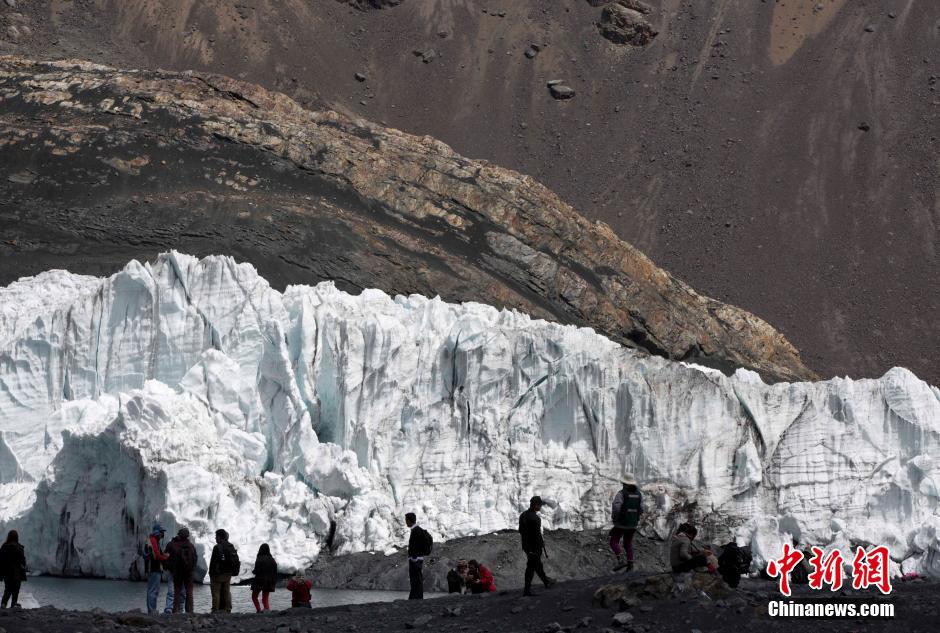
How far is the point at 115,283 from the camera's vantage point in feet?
86.3

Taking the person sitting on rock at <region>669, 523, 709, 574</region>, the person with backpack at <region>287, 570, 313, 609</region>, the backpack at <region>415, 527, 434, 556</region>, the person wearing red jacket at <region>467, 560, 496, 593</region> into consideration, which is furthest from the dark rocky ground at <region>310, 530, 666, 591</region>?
the person sitting on rock at <region>669, 523, 709, 574</region>

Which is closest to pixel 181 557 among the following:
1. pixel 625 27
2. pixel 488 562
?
pixel 488 562

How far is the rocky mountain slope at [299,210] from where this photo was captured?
38.9m

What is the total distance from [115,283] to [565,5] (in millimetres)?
57965

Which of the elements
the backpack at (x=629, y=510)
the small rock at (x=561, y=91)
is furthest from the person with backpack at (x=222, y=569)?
the small rock at (x=561, y=91)

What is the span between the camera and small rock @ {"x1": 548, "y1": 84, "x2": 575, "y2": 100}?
240 ft

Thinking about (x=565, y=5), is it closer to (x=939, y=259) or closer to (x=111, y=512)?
(x=939, y=259)

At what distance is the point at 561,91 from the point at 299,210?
115 ft

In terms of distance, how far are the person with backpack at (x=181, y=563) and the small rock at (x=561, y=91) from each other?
61588 mm

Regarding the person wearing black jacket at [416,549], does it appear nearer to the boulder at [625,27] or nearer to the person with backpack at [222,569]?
the person with backpack at [222,569]

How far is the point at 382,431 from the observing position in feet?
81.7

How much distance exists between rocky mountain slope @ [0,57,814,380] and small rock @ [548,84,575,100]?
25409 mm

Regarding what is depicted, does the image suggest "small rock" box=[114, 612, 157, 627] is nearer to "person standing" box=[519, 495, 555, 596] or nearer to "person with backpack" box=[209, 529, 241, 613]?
"person with backpack" box=[209, 529, 241, 613]

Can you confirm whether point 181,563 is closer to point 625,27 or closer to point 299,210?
point 299,210
